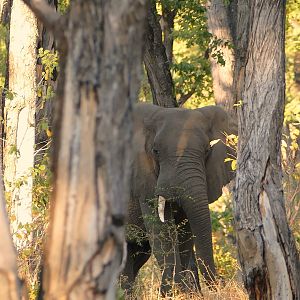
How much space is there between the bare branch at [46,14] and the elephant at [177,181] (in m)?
6.78

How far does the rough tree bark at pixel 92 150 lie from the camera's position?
393 cm

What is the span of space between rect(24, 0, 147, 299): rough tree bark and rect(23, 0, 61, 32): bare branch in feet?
0.59

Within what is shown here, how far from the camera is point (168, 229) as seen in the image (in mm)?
11055

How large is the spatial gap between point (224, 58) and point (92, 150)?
13.2 meters

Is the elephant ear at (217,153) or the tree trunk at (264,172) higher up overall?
the elephant ear at (217,153)

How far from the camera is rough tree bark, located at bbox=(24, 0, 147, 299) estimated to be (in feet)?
12.9

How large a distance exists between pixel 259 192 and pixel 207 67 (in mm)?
11369

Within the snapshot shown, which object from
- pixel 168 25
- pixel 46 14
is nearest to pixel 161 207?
pixel 168 25

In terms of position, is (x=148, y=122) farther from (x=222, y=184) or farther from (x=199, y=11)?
(x=199, y=11)

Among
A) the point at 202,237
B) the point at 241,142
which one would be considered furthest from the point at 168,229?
the point at 241,142

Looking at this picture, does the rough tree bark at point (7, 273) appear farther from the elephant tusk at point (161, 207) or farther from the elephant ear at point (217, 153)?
the elephant ear at point (217, 153)

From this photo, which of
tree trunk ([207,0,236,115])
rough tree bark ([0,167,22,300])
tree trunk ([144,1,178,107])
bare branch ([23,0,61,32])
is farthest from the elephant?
rough tree bark ([0,167,22,300])

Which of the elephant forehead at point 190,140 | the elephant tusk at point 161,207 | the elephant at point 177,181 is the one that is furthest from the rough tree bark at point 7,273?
the elephant forehead at point 190,140

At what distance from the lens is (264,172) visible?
7383mm
